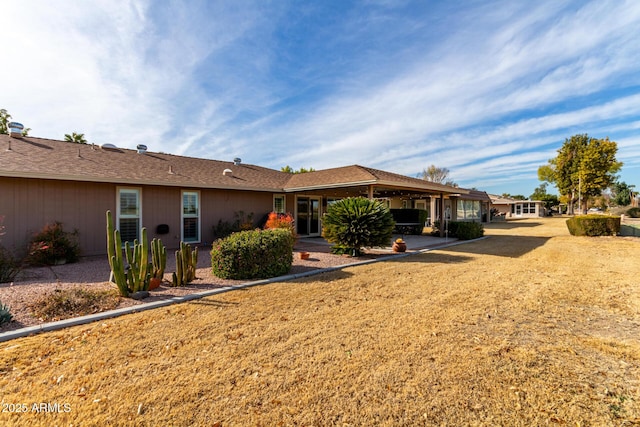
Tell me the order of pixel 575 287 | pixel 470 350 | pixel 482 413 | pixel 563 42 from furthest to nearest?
pixel 563 42, pixel 575 287, pixel 470 350, pixel 482 413

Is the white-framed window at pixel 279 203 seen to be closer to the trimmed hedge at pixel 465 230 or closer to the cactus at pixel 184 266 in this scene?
the cactus at pixel 184 266

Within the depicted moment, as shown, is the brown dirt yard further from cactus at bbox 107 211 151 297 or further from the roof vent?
the roof vent

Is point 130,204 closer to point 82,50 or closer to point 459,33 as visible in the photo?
point 82,50

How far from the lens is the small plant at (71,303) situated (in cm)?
405

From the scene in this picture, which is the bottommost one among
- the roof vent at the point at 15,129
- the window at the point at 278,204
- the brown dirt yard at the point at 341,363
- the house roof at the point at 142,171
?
the brown dirt yard at the point at 341,363

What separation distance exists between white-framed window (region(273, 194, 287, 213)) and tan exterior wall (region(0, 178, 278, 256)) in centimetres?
249

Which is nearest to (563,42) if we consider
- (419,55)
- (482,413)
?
(419,55)

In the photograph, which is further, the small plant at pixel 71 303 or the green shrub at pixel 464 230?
the green shrub at pixel 464 230

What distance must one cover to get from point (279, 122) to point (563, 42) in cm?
1256

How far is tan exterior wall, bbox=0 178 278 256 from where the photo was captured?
762 cm

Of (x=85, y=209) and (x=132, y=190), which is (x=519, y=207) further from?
(x=85, y=209)

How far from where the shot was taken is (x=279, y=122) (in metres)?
16.0

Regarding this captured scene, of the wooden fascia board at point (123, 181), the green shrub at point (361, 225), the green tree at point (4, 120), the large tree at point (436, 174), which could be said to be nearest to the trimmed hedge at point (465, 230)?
the green shrub at point (361, 225)

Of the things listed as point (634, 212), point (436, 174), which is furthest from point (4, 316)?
point (436, 174)
